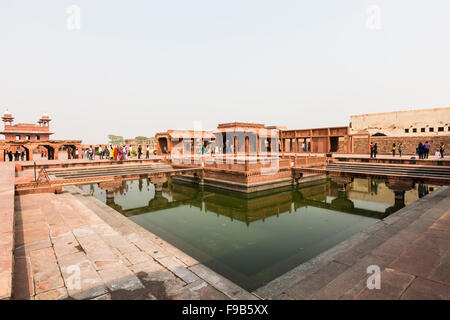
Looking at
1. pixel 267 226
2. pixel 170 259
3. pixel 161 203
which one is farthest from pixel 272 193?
pixel 170 259

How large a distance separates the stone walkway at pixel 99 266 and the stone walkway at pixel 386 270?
3.77ft

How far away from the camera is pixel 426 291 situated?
3.31 meters

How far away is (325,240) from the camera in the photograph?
934 centimetres

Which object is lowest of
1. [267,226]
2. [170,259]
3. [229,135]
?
[267,226]

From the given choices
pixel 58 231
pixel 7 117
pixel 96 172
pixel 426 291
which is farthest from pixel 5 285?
pixel 7 117

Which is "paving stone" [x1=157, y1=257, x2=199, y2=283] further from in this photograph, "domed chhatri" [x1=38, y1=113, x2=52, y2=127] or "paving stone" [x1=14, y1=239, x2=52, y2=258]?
"domed chhatri" [x1=38, y1=113, x2=52, y2=127]

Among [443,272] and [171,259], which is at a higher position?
[443,272]

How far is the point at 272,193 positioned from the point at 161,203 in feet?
27.3

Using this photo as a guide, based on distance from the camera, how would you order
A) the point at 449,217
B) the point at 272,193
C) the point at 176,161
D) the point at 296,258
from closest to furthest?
the point at 449,217 < the point at 296,258 < the point at 272,193 < the point at 176,161

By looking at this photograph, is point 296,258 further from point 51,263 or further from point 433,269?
point 51,263

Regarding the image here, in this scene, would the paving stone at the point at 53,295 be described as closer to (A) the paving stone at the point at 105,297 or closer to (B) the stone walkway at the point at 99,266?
(B) the stone walkway at the point at 99,266

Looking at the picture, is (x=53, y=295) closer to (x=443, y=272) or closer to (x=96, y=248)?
(x=96, y=248)

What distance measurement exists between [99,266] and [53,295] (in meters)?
0.99
